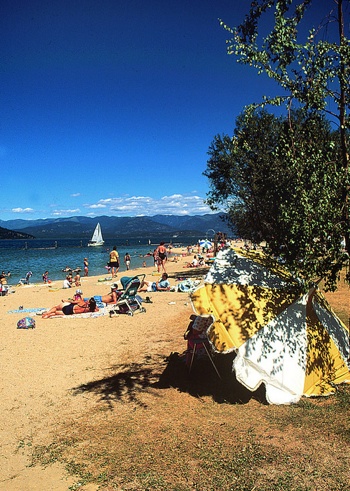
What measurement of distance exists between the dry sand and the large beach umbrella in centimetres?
A: 283

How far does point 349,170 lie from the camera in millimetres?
5215

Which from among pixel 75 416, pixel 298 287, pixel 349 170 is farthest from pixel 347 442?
pixel 75 416

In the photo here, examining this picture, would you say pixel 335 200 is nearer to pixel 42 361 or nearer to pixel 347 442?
pixel 347 442

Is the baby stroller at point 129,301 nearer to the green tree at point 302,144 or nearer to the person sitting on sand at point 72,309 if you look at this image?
the person sitting on sand at point 72,309

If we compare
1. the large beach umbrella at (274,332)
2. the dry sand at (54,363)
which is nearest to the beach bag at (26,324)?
the dry sand at (54,363)

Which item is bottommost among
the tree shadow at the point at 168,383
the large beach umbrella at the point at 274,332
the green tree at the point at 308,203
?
the tree shadow at the point at 168,383

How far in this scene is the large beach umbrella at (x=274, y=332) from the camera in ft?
20.0

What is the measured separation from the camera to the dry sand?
4844 mm

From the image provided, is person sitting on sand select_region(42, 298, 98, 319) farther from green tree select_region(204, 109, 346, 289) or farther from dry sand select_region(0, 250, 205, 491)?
green tree select_region(204, 109, 346, 289)

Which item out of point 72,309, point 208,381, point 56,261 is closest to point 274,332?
point 208,381

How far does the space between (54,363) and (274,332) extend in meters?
5.28

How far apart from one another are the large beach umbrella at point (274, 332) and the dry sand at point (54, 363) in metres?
2.83

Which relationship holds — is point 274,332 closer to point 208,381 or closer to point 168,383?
point 208,381

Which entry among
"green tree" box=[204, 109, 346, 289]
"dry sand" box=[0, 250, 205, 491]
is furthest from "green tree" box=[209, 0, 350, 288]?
"dry sand" box=[0, 250, 205, 491]
